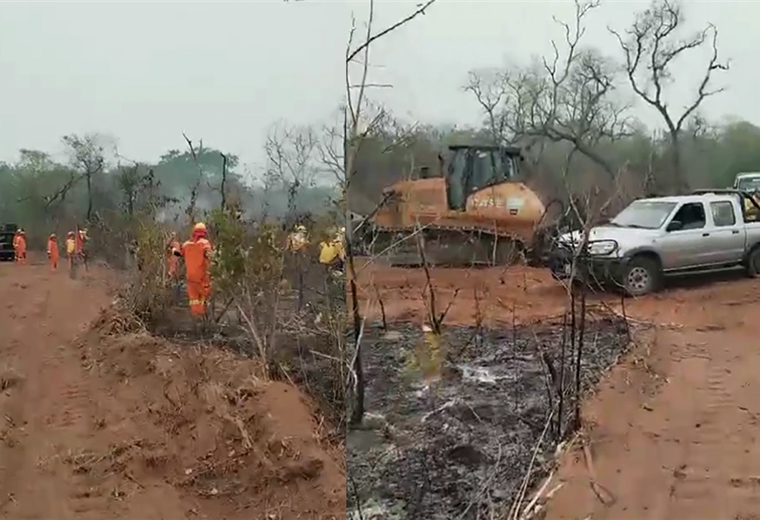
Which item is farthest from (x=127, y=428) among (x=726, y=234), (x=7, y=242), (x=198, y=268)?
(x=726, y=234)

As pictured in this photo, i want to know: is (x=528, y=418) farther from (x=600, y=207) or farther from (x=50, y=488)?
(x=50, y=488)

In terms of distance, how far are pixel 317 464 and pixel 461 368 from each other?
0.52 meters

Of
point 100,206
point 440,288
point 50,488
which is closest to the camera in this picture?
point 50,488

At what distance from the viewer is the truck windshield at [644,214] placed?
240 cm

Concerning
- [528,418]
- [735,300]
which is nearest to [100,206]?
[528,418]

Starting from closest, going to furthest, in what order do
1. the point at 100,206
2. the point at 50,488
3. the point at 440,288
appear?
the point at 50,488
the point at 100,206
the point at 440,288

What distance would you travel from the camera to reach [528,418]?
2.33 m

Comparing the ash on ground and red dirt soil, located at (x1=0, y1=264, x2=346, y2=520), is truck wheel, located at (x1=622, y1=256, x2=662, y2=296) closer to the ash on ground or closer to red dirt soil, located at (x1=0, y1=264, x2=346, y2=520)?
the ash on ground

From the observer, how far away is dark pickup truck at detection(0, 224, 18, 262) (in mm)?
1977

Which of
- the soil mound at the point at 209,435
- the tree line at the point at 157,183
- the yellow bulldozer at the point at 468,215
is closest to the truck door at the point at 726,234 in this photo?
the yellow bulldozer at the point at 468,215

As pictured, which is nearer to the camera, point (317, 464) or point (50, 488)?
point (50, 488)

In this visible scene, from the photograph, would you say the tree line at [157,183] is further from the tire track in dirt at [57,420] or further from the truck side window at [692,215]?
the truck side window at [692,215]

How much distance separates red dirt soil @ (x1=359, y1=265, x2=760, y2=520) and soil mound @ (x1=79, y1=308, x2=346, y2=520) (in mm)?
419

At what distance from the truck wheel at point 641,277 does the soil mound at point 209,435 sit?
40.5 inches
